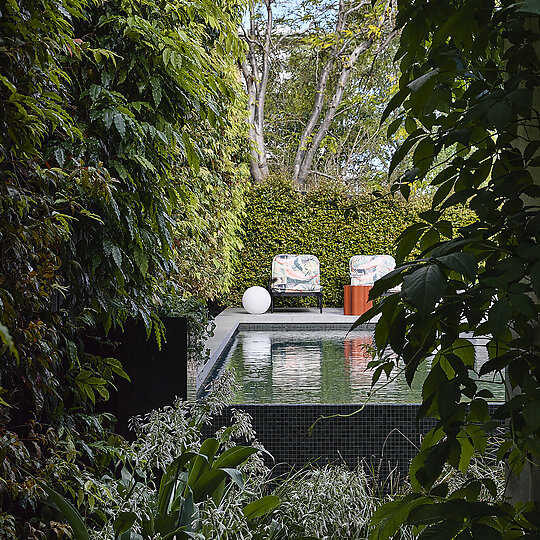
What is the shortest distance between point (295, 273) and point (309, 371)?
5.30m

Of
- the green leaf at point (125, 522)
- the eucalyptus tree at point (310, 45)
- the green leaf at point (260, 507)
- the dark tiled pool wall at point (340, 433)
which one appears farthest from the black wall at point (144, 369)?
the eucalyptus tree at point (310, 45)

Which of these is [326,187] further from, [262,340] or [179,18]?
[179,18]

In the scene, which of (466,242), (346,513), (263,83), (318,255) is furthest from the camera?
(263,83)

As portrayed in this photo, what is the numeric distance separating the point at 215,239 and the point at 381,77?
35.9 ft

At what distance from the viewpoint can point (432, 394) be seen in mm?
975

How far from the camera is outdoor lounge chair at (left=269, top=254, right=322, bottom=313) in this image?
1134 centimetres

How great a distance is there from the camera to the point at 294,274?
11406 millimetres

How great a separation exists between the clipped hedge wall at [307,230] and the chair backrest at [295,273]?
63 cm

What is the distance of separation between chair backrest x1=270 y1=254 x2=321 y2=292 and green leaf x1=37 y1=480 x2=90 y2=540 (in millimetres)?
9433

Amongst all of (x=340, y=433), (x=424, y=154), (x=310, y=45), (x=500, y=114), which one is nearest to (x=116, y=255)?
(x=424, y=154)

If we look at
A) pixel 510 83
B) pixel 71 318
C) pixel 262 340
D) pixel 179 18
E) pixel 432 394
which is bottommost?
pixel 262 340

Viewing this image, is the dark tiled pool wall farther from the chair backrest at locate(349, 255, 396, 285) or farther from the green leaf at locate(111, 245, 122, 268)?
the chair backrest at locate(349, 255, 396, 285)

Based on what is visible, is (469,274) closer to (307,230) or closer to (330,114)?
(307,230)

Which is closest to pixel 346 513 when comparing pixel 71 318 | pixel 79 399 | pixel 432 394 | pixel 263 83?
pixel 79 399
